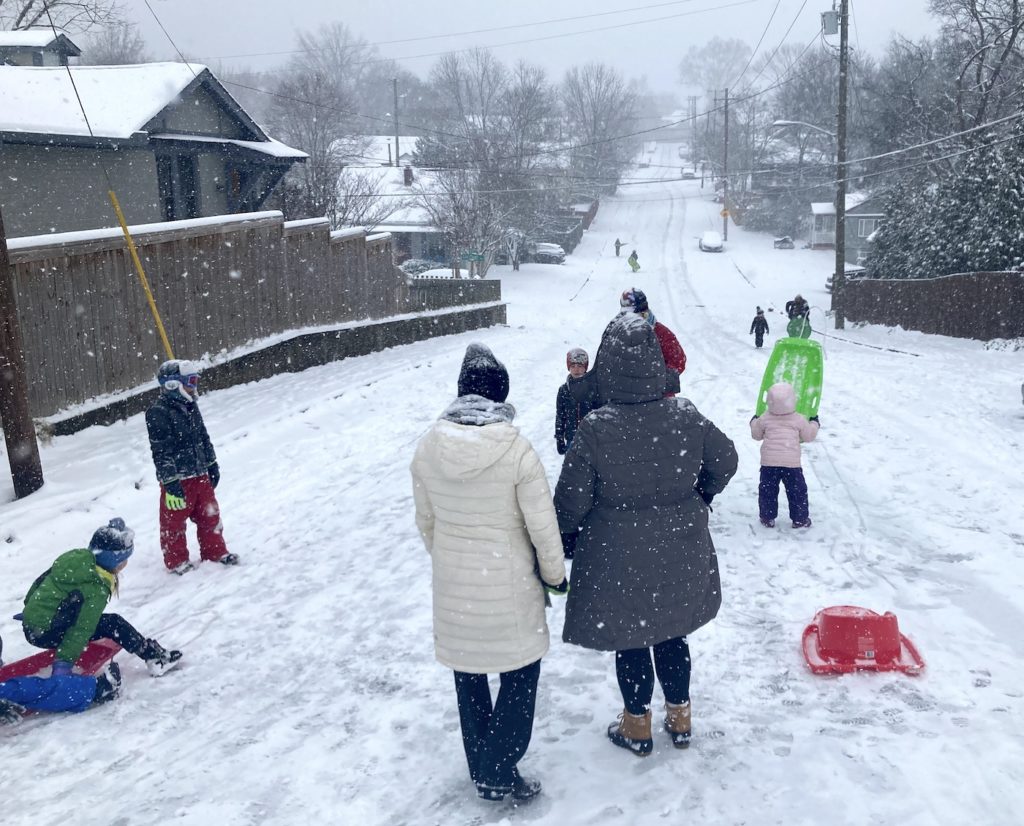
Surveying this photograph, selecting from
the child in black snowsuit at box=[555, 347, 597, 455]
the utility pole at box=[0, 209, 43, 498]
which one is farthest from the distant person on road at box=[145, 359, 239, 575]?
the child in black snowsuit at box=[555, 347, 597, 455]

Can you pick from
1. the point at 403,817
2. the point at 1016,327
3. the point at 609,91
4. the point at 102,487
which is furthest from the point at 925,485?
the point at 609,91

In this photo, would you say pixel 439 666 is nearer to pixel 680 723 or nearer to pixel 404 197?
pixel 680 723

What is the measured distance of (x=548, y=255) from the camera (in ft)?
173

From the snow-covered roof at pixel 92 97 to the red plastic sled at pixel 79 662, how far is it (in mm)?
12548

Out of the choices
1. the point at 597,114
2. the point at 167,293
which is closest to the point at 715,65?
the point at 597,114

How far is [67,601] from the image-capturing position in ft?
15.5

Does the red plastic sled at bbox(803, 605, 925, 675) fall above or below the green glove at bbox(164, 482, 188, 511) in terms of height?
below

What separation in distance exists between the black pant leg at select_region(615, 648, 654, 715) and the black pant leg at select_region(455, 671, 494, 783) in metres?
0.60

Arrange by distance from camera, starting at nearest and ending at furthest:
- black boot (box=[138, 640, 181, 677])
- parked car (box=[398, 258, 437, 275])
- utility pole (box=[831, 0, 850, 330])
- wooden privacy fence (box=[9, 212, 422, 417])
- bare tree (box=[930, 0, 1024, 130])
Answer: black boot (box=[138, 640, 181, 677]), wooden privacy fence (box=[9, 212, 422, 417]), utility pole (box=[831, 0, 850, 330]), bare tree (box=[930, 0, 1024, 130]), parked car (box=[398, 258, 437, 275])

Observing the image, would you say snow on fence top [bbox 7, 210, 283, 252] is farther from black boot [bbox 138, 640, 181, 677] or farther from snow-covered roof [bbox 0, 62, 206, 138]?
black boot [bbox 138, 640, 181, 677]

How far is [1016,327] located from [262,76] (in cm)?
10127

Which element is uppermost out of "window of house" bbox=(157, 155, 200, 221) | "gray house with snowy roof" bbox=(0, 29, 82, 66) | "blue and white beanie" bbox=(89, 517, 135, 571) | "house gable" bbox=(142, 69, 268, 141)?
"gray house with snowy roof" bbox=(0, 29, 82, 66)

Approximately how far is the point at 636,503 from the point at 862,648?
1.97 m

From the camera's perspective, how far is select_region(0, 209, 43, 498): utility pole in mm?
7598
